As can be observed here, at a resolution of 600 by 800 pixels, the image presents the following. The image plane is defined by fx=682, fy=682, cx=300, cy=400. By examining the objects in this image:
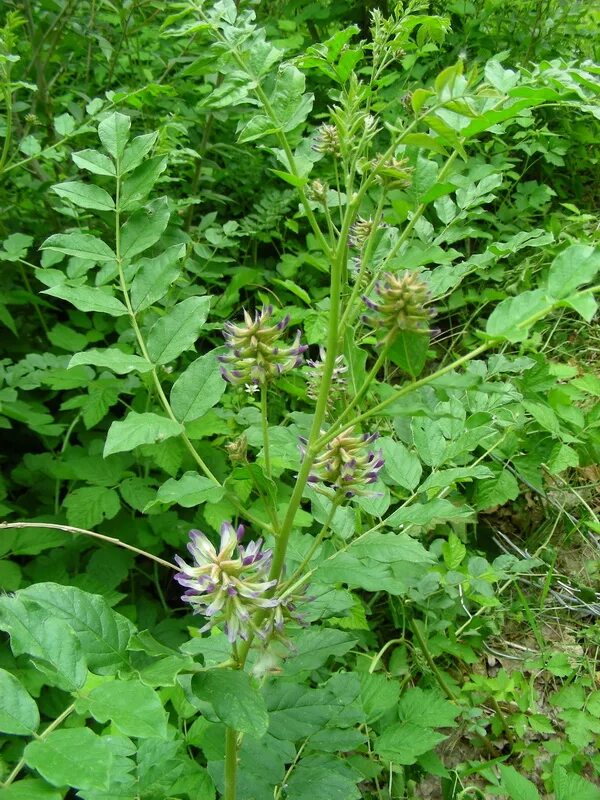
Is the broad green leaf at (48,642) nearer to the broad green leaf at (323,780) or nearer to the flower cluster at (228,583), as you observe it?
the flower cluster at (228,583)

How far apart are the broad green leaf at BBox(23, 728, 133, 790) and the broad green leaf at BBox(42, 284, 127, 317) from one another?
1.76 ft

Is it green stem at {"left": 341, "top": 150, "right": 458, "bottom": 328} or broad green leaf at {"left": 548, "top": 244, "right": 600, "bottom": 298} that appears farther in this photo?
green stem at {"left": 341, "top": 150, "right": 458, "bottom": 328}

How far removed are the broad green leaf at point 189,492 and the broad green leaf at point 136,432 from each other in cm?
7

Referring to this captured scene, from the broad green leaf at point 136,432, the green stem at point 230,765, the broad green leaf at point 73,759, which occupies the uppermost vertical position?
the broad green leaf at point 136,432

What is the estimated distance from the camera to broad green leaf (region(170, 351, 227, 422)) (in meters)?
0.96

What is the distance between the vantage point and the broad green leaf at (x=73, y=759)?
62cm

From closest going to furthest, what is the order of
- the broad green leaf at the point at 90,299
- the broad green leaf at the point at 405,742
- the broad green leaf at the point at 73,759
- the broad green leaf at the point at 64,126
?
the broad green leaf at the point at 73,759, the broad green leaf at the point at 90,299, the broad green leaf at the point at 405,742, the broad green leaf at the point at 64,126

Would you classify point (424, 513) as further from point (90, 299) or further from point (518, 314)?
point (90, 299)

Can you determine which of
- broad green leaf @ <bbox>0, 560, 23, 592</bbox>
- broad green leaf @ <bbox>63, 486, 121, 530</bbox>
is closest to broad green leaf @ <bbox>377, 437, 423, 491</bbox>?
broad green leaf @ <bbox>63, 486, 121, 530</bbox>

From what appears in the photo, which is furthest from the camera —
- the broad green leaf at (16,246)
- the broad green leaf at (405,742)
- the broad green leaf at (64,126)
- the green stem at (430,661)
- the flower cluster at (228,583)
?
the broad green leaf at (64,126)

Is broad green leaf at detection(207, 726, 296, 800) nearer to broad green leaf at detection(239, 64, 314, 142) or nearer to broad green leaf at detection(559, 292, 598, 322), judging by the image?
Answer: broad green leaf at detection(559, 292, 598, 322)

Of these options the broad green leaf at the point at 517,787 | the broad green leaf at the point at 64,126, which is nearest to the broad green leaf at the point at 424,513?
the broad green leaf at the point at 517,787

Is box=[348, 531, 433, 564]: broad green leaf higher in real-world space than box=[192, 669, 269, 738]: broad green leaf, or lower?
higher

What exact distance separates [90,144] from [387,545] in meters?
2.23
